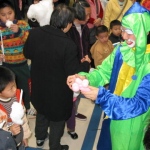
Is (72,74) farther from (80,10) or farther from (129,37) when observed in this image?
(80,10)

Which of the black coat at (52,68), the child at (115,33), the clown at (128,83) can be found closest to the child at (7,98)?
the black coat at (52,68)

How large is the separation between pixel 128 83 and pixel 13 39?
151 cm

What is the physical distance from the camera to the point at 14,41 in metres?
2.81

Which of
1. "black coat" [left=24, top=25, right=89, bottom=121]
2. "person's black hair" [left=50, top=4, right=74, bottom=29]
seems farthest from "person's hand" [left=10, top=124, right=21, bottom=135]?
"person's black hair" [left=50, top=4, right=74, bottom=29]

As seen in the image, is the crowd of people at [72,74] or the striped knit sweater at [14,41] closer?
the crowd of people at [72,74]

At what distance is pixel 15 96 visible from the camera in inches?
82.3

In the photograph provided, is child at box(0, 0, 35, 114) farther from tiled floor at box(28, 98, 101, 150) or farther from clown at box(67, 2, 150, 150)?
clown at box(67, 2, 150, 150)

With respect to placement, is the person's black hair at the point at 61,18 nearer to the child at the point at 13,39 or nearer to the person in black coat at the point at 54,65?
the person in black coat at the point at 54,65

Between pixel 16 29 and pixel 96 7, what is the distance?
1701 mm

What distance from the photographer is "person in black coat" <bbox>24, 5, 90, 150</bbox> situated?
7.13ft

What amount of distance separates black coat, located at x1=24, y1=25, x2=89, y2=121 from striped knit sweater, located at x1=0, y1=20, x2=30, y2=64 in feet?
1.48

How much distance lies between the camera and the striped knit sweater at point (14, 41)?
2.77 m

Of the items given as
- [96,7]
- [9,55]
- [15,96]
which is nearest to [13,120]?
[15,96]

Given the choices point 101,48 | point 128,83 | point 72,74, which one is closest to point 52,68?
point 72,74
